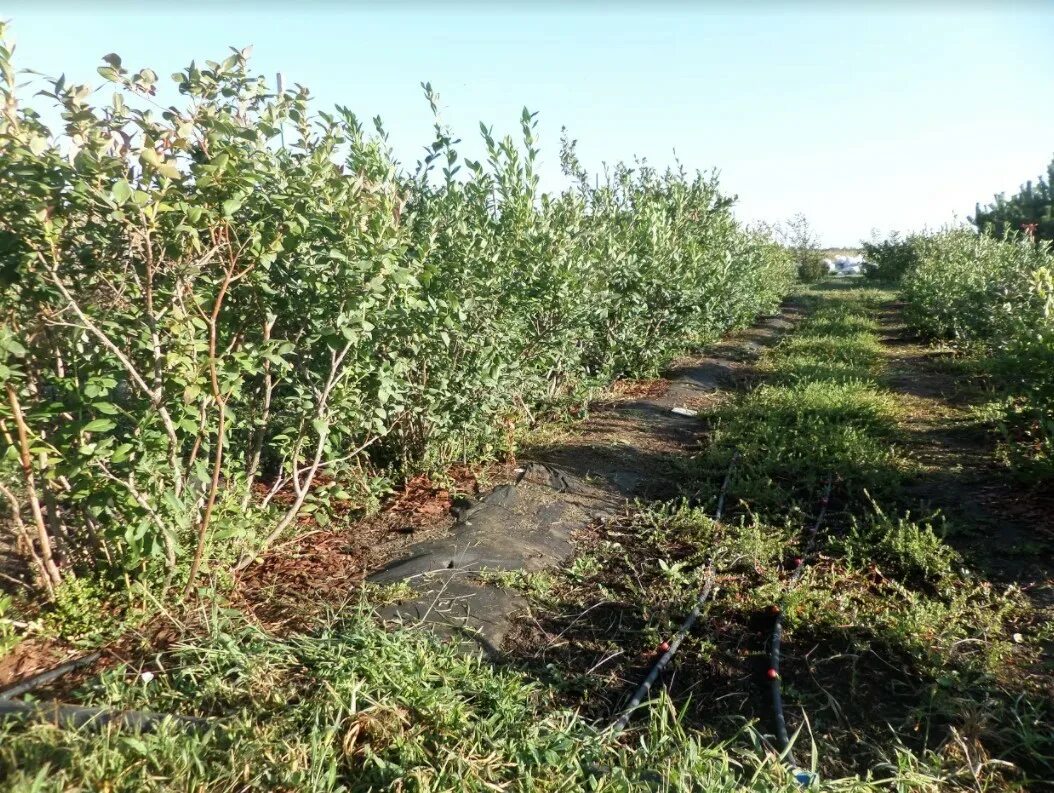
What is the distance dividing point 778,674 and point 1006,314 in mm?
8152

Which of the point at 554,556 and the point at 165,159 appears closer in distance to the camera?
the point at 165,159

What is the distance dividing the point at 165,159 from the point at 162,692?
207 cm

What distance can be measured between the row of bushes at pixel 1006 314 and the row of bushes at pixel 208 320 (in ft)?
12.6

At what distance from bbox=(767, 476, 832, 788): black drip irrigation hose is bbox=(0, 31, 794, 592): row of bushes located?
2386 mm

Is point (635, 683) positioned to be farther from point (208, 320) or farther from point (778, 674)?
point (208, 320)

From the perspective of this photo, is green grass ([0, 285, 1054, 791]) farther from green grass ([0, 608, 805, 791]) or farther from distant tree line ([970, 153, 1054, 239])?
distant tree line ([970, 153, 1054, 239])

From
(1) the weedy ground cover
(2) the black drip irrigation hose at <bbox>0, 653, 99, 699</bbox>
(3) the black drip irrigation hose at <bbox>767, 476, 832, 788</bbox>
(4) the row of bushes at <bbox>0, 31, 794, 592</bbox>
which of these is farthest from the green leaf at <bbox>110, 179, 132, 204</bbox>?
(3) the black drip irrigation hose at <bbox>767, 476, 832, 788</bbox>

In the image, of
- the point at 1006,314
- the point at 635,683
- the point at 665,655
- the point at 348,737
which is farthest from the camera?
the point at 1006,314

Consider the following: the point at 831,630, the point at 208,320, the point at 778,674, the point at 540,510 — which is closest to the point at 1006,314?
the point at 540,510

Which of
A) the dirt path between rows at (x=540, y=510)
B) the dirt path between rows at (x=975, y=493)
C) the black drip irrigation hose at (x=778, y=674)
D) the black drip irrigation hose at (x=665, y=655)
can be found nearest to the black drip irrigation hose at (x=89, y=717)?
the dirt path between rows at (x=540, y=510)

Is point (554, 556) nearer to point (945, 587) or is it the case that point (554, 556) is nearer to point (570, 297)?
point (945, 587)

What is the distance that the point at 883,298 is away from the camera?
78.4ft

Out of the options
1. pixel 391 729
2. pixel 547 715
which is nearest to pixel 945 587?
pixel 547 715

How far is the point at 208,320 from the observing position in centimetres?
312
